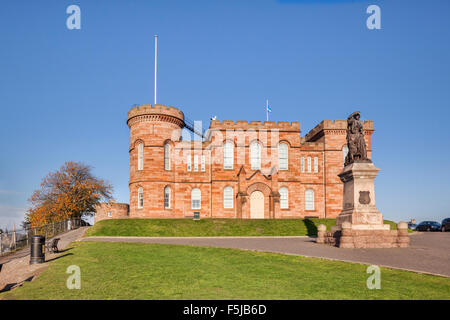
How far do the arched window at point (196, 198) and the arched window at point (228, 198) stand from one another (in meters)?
2.87

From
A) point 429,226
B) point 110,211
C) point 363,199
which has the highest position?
point 363,199

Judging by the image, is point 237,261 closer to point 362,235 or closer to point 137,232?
point 362,235

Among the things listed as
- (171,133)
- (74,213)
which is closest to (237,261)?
(171,133)

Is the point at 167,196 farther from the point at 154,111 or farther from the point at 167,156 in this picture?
the point at 154,111

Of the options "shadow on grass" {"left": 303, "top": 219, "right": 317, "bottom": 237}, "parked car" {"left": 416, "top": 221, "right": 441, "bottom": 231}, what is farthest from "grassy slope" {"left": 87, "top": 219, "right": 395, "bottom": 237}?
"parked car" {"left": 416, "top": 221, "right": 441, "bottom": 231}

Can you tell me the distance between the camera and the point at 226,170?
37.1m

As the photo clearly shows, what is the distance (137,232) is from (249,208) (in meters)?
14.1

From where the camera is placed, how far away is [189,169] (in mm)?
38125

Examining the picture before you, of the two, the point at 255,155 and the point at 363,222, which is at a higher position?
the point at 255,155

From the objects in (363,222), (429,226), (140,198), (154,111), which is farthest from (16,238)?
(429,226)

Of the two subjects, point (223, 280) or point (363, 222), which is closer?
point (223, 280)

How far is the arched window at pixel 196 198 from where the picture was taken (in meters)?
37.4

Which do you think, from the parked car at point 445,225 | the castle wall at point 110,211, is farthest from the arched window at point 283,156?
the castle wall at point 110,211

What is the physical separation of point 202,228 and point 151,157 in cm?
1175
